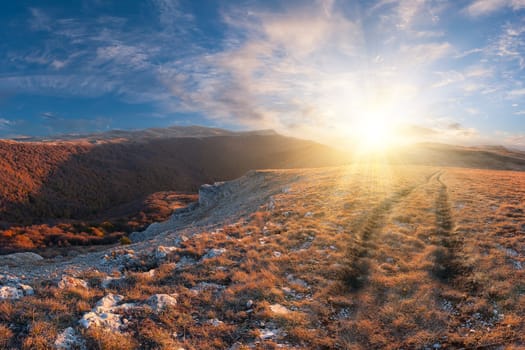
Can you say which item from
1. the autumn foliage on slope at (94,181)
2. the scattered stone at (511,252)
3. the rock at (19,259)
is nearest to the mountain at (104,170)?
the autumn foliage on slope at (94,181)

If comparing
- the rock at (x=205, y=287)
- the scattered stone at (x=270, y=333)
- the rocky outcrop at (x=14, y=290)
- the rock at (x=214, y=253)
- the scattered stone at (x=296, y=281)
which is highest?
the rocky outcrop at (x=14, y=290)

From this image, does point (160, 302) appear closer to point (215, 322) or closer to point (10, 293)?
point (215, 322)

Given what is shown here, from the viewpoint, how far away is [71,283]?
10086 millimetres

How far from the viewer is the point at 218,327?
824 cm

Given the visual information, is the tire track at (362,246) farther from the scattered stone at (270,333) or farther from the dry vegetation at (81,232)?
the dry vegetation at (81,232)

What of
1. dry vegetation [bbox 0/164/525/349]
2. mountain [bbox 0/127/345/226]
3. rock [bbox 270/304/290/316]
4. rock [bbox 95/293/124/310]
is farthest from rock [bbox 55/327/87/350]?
mountain [bbox 0/127/345/226]

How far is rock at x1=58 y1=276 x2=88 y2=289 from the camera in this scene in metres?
9.84

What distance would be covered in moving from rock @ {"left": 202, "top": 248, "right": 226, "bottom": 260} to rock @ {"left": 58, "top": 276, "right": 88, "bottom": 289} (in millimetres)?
5267

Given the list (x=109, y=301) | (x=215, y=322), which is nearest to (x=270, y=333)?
(x=215, y=322)

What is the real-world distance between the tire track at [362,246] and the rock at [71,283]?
10.8 meters

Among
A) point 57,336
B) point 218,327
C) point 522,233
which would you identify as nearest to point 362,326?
point 218,327

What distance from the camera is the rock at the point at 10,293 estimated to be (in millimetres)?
8820

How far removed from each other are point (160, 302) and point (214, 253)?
16.6 feet

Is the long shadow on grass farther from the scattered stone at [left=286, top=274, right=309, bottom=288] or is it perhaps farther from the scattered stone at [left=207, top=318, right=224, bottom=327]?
the scattered stone at [left=207, top=318, right=224, bottom=327]
